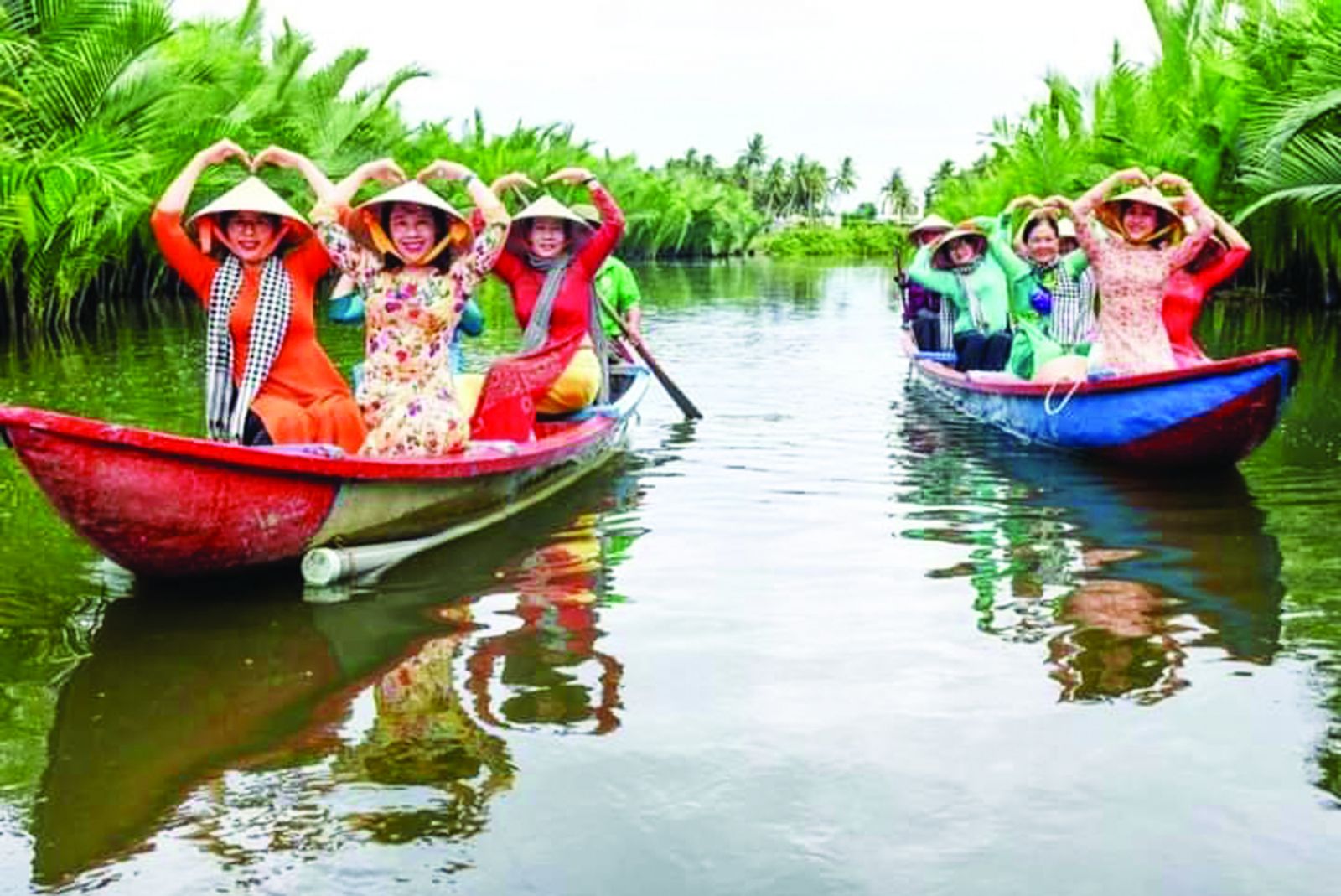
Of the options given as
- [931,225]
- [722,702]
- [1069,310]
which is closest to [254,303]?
[722,702]

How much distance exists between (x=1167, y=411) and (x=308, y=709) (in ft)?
Result: 17.4

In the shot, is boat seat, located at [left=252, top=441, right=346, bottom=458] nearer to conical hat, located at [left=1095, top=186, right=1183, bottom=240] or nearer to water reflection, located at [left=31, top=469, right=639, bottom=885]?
water reflection, located at [left=31, top=469, right=639, bottom=885]

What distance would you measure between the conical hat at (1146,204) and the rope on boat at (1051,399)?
2.91 feet

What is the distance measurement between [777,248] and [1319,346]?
6145 centimetres

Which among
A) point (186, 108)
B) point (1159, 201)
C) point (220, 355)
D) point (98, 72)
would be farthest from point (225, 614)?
point (186, 108)

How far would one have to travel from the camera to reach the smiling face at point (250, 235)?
6.15 meters

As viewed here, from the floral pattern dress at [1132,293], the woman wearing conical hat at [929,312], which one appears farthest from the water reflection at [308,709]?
the woman wearing conical hat at [929,312]

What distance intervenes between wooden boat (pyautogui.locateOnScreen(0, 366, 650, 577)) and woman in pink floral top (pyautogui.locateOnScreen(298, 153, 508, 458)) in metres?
0.27

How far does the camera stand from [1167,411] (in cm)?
830

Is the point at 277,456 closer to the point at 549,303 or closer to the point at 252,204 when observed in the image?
the point at 252,204

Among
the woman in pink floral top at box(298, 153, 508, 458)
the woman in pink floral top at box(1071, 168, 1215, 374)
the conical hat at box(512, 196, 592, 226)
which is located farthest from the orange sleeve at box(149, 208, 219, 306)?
the woman in pink floral top at box(1071, 168, 1215, 374)

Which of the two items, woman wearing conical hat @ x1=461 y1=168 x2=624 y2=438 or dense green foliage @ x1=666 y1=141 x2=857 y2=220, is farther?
dense green foliage @ x1=666 y1=141 x2=857 y2=220

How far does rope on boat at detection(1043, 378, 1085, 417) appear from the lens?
29.0ft

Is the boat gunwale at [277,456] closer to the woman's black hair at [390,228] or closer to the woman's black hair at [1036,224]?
the woman's black hair at [390,228]
